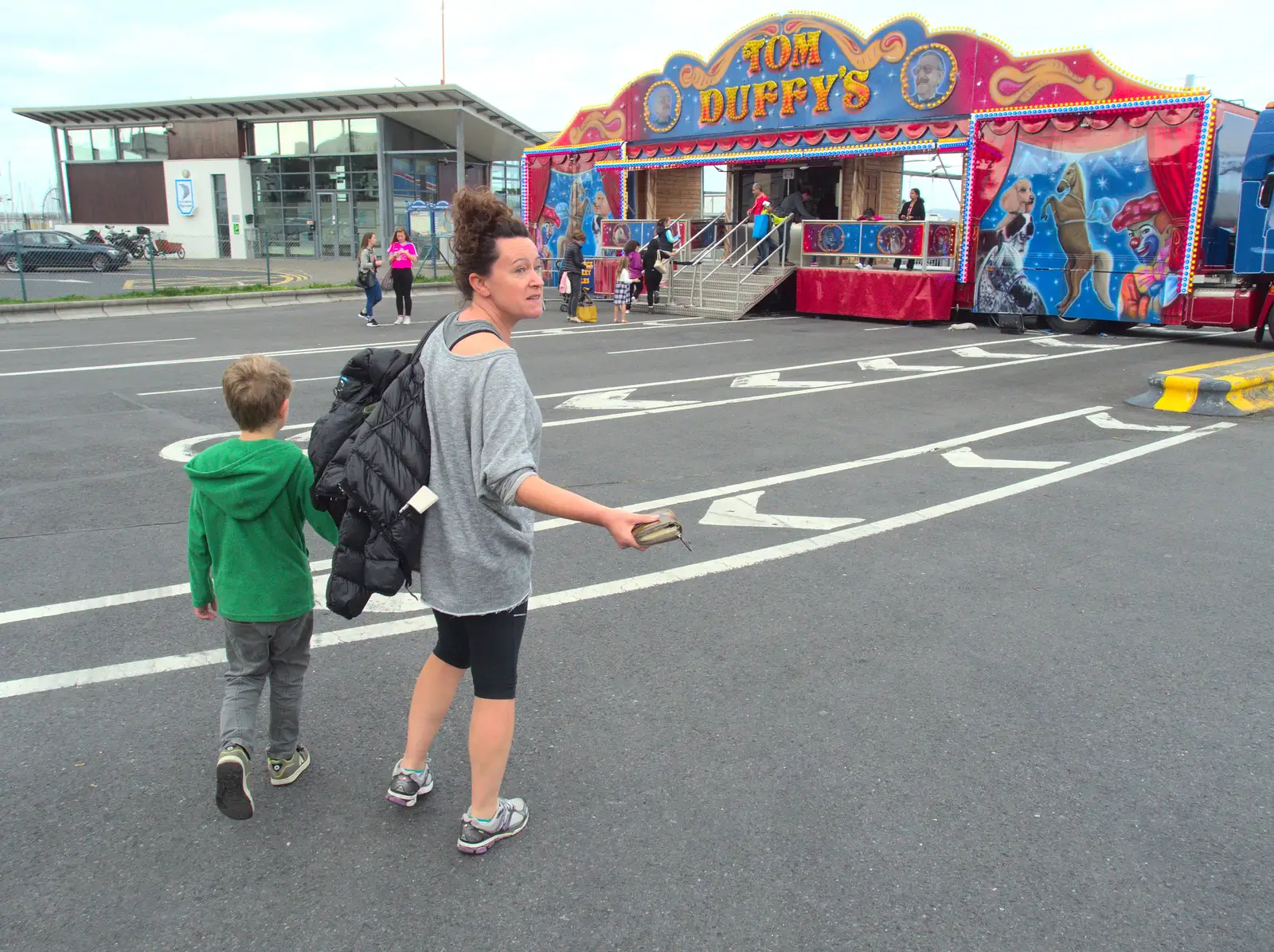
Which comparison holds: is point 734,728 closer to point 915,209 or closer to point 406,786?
point 406,786

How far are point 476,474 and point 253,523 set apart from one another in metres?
0.89

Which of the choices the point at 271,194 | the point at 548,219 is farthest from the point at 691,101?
the point at 271,194

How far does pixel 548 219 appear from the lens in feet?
88.9

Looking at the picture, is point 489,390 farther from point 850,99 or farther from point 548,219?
point 548,219

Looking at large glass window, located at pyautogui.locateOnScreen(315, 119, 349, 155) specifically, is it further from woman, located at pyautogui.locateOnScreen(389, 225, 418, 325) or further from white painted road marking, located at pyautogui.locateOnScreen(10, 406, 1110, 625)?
white painted road marking, located at pyautogui.locateOnScreen(10, 406, 1110, 625)

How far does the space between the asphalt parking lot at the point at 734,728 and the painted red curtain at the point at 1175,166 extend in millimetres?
9814

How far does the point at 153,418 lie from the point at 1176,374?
32.8 ft

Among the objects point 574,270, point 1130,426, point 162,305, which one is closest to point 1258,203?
point 1130,426

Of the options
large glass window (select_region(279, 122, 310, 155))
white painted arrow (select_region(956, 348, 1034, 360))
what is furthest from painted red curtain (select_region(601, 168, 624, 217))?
large glass window (select_region(279, 122, 310, 155))

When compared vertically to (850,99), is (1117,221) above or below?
below

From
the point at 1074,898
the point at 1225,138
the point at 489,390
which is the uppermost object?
the point at 1225,138

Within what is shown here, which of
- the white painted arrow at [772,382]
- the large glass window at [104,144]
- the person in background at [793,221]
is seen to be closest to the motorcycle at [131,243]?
the large glass window at [104,144]

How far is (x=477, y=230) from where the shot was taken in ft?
8.68

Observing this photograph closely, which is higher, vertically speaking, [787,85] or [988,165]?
[787,85]
